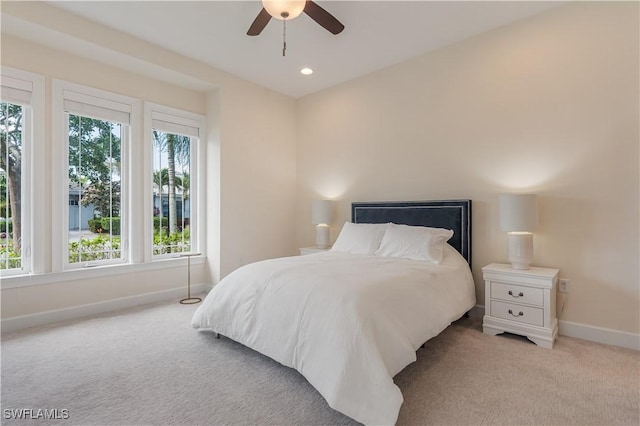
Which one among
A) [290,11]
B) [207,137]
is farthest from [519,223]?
[207,137]

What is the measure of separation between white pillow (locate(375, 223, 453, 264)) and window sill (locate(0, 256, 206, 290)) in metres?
2.55

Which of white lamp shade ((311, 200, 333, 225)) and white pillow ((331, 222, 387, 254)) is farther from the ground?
white lamp shade ((311, 200, 333, 225))

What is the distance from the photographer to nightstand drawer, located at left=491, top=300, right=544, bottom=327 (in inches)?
102

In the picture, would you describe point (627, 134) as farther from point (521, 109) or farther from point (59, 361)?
point (59, 361)

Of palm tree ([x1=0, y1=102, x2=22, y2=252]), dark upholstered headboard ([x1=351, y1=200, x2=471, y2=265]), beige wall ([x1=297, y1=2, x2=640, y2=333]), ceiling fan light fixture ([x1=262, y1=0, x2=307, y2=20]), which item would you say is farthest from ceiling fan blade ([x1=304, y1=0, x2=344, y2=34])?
palm tree ([x1=0, y1=102, x2=22, y2=252])

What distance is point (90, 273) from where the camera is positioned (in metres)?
3.35

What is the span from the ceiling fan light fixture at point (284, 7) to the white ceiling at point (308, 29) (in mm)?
691

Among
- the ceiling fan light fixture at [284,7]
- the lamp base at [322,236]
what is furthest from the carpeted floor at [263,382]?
the ceiling fan light fixture at [284,7]

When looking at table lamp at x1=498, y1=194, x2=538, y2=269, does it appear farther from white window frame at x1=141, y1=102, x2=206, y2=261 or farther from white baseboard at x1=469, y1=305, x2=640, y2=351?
white window frame at x1=141, y1=102, x2=206, y2=261

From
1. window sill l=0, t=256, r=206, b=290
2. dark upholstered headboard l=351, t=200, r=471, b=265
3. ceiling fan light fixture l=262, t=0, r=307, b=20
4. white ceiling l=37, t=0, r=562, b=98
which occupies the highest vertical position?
white ceiling l=37, t=0, r=562, b=98

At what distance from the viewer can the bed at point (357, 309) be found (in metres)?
1.65

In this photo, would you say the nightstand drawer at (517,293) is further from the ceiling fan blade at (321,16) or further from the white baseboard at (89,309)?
the white baseboard at (89,309)

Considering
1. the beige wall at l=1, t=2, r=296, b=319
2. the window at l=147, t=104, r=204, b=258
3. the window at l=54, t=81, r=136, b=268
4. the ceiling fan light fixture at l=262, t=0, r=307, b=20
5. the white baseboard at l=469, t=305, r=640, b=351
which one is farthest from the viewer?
the window at l=147, t=104, r=204, b=258

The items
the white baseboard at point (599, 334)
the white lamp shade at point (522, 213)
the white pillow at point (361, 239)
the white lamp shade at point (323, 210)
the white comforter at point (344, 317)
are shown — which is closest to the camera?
the white comforter at point (344, 317)
